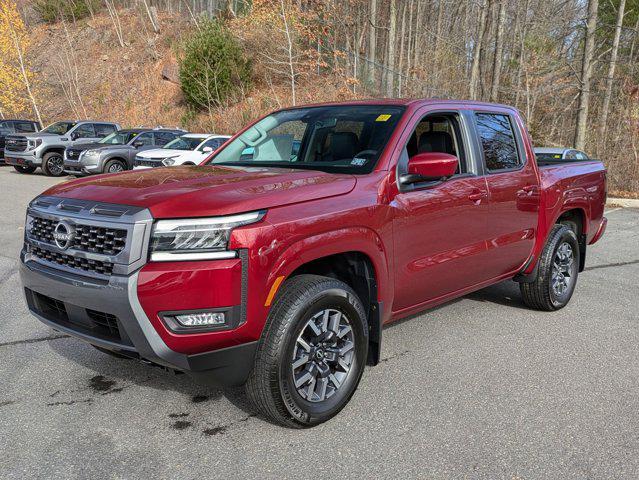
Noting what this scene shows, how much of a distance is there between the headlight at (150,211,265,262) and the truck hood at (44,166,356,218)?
44 mm

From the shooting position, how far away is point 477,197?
4.15 metres

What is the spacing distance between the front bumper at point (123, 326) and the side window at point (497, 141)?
106 inches

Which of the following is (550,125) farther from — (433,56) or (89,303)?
(89,303)

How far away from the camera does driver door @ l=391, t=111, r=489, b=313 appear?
142 inches

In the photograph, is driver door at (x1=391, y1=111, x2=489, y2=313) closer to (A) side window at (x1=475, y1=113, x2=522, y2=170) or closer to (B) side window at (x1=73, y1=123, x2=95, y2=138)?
(A) side window at (x1=475, y1=113, x2=522, y2=170)

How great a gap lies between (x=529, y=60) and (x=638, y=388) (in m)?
22.6

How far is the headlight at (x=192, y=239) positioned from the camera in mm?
2641

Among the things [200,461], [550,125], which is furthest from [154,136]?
[200,461]

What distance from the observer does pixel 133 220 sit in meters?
2.63

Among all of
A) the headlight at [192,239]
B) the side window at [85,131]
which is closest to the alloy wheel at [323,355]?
the headlight at [192,239]

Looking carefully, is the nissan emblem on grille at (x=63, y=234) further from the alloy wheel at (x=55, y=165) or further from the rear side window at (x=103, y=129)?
the rear side window at (x=103, y=129)

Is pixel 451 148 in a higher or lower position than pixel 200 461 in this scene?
higher

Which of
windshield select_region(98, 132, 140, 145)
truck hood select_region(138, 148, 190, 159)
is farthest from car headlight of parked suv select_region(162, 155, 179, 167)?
windshield select_region(98, 132, 140, 145)

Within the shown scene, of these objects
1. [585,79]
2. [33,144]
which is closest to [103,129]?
[33,144]
